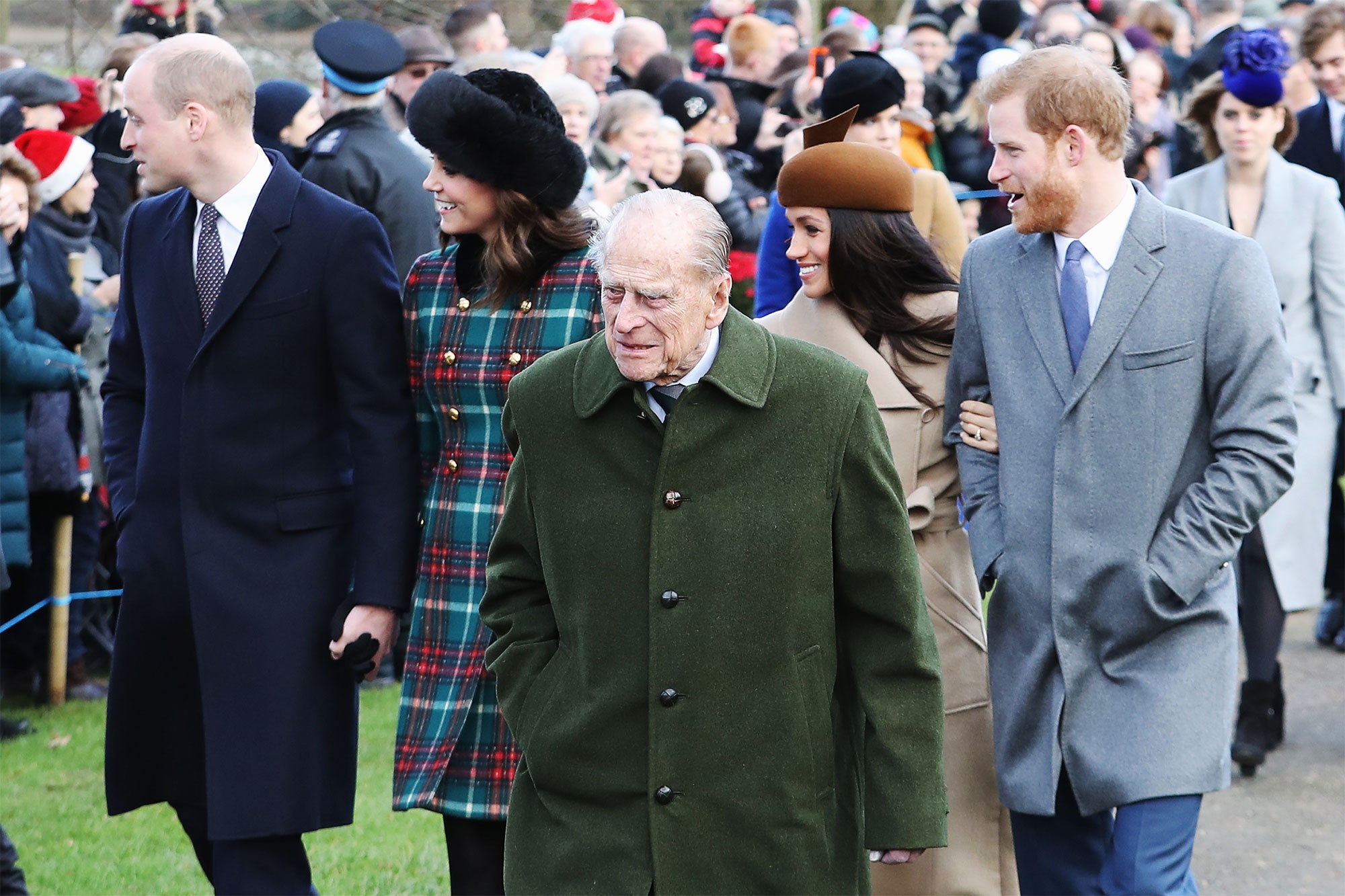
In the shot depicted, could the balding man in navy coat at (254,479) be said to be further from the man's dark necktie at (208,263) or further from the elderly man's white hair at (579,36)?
the elderly man's white hair at (579,36)

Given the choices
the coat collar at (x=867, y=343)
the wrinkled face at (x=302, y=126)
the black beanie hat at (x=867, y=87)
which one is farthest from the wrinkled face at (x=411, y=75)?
the coat collar at (x=867, y=343)

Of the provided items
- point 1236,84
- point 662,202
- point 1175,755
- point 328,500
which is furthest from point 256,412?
point 1236,84

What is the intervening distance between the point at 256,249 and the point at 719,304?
140 centimetres

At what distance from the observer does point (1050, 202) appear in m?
4.04

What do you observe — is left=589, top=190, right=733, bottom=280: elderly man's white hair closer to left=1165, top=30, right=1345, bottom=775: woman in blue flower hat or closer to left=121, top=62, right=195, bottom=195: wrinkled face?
left=121, top=62, right=195, bottom=195: wrinkled face

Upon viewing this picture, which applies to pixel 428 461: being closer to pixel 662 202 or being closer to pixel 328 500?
pixel 328 500

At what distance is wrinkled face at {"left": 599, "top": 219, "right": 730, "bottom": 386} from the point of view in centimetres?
320

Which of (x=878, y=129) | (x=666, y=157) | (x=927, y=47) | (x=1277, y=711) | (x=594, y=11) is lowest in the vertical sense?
(x=594, y=11)

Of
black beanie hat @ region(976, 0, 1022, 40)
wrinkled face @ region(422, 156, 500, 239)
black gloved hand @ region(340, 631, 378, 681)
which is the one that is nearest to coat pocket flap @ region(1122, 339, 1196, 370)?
wrinkled face @ region(422, 156, 500, 239)

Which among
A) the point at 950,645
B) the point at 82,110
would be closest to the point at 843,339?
the point at 950,645

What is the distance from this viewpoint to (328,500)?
4.32 meters

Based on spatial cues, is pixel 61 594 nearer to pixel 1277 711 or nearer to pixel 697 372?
pixel 1277 711

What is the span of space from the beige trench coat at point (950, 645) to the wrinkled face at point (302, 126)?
4.11 m

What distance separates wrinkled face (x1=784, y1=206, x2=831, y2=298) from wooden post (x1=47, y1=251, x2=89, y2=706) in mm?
3948
